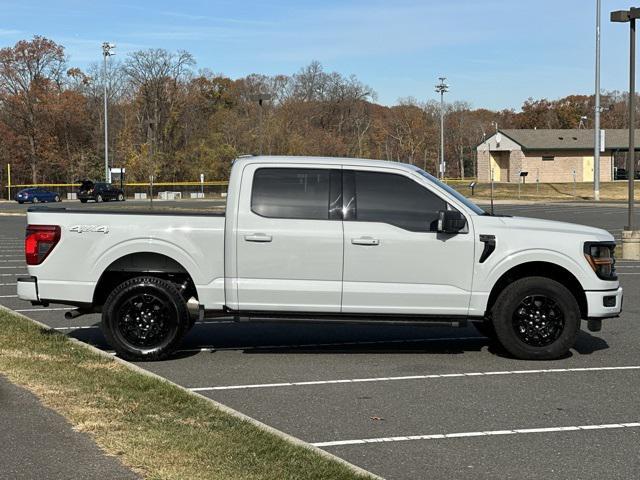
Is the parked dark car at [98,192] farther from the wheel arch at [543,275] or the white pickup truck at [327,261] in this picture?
the wheel arch at [543,275]

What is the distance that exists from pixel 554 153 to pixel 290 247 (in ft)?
272

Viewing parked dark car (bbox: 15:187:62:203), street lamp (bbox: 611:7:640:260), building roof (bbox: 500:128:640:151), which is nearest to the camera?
street lamp (bbox: 611:7:640:260)

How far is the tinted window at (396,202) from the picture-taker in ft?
26.7

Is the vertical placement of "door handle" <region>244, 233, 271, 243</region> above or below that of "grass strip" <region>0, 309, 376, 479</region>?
above

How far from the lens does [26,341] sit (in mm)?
8672

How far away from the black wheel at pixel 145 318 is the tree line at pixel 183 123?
211 ft

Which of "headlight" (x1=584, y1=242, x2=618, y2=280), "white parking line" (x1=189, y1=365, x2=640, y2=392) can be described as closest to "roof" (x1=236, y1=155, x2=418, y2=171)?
"headlight" (x1=584, y1=242, x2=618, y2=280)

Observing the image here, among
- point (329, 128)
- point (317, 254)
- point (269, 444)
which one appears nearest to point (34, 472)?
point (269, 444)

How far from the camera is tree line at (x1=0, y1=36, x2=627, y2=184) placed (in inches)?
3228

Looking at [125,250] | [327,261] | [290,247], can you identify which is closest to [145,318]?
[125,250]

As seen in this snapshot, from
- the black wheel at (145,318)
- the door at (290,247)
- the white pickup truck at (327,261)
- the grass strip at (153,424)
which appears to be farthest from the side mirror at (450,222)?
the grass strip at (153,424)

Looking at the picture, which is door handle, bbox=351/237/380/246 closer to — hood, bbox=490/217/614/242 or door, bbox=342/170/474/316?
door, bbox=342/170/474/316

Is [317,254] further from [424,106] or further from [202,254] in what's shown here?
[424,106]

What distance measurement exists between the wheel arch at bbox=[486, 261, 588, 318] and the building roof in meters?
79.2
